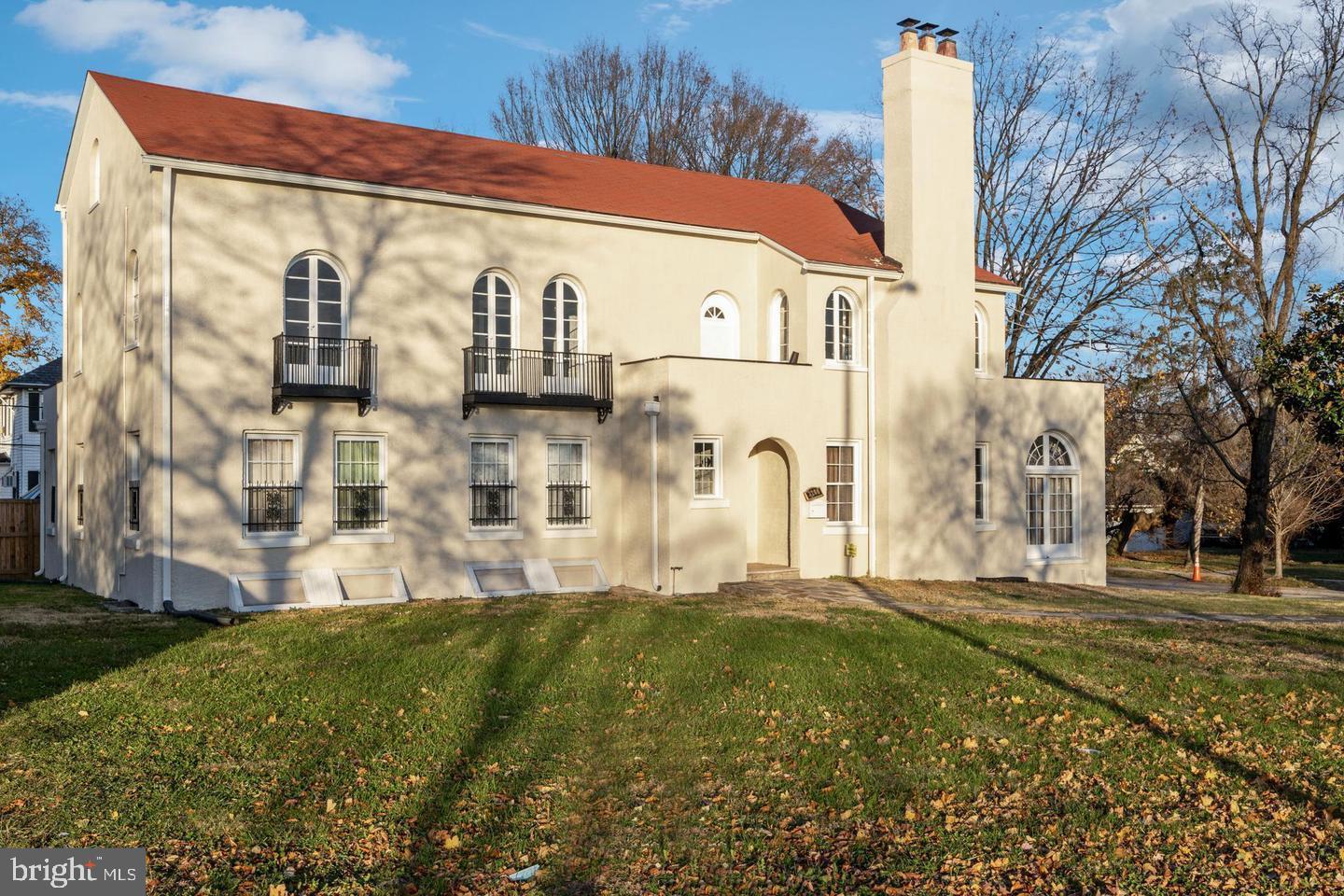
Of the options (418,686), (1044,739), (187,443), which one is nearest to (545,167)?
(187,443)

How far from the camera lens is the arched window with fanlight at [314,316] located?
1869 centimetres

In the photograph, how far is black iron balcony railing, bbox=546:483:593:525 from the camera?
21.0 m

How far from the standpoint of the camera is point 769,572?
21750 millimetres

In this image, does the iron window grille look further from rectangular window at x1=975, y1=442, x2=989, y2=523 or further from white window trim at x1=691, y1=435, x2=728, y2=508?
rectangular window at x1=975, y1=442, x2=989, y2=523

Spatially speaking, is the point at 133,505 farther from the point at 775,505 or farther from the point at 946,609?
the point at 946,609

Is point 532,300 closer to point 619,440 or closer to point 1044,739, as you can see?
point 619,440

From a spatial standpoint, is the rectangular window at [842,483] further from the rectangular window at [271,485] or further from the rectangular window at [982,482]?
the rectangular window at [271,485]

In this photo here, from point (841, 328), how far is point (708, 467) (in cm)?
446

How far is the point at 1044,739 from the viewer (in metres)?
10.2

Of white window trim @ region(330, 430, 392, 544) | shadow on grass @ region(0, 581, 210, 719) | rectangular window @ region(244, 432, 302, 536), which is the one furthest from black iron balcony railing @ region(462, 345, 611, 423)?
shadow on grass @ region(0, 581, 210, 719)

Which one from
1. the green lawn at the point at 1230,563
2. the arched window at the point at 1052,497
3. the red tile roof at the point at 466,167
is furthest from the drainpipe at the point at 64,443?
the green lawn at the point at 1230,563

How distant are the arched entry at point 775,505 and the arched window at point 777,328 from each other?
72.7 inches

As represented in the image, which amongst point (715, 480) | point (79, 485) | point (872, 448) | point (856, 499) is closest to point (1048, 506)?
point (872, 448)

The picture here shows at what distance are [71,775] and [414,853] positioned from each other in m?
2.92
